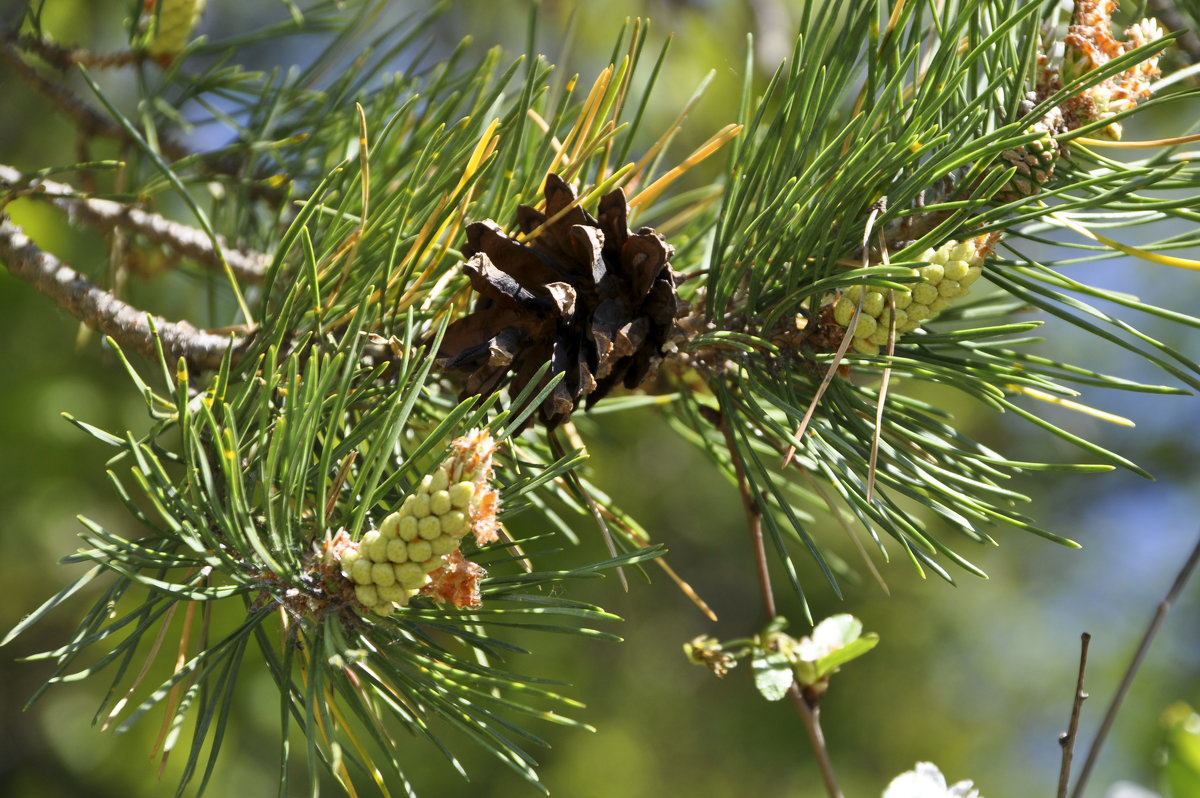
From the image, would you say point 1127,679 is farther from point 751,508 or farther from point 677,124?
point 677,124

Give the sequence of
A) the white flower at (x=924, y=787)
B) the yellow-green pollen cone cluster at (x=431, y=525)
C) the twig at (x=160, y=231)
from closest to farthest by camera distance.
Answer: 1. the yellow-green pollen cone cluster at (x=431, y=525)
2. the white flower at (x=924, y=787)
3. the twig at (x=160, y=231)

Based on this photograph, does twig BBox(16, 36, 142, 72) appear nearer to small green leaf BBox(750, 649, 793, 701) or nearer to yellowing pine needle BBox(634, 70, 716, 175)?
yellowing pine needle BBox(634, 70, 716, 175)

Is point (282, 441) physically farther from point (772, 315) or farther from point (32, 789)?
point (32, 789)

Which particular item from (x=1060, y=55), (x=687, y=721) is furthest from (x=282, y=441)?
(x=687, y=721)

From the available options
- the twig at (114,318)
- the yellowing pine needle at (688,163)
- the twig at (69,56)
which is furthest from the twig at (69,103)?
the yellowing pine needle at (688,163)

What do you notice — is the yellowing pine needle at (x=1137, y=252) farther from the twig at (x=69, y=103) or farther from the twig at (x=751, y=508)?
the twig at (x=69, y=103)
